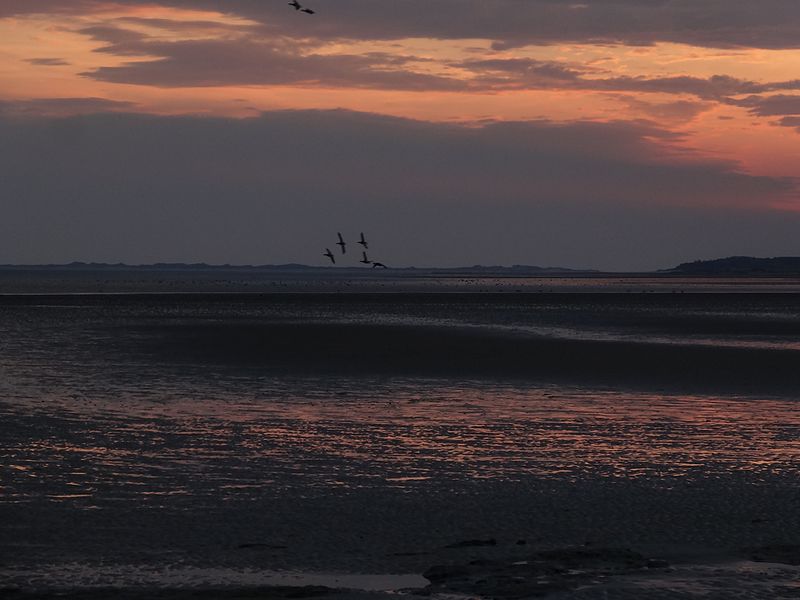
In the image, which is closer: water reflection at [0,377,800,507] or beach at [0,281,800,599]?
beach at [0,281,800,599]

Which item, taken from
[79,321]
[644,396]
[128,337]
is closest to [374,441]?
[644,396]

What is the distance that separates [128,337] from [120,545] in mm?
36280

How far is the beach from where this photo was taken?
40.4ft

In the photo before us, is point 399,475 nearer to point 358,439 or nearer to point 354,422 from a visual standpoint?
point 358,439

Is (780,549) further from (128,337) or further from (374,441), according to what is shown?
(128,337)

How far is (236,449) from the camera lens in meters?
20.0

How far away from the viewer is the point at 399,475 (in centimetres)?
1770

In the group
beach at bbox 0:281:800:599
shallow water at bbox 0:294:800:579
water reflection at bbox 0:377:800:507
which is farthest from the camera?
water reflection at bbox 0:377:800:507

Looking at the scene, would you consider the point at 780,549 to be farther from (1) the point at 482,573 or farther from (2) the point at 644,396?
(2) the point at 644,396

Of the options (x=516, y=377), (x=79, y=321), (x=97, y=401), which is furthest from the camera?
(x=79, y=321)

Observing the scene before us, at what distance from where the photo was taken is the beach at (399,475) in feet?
40.4

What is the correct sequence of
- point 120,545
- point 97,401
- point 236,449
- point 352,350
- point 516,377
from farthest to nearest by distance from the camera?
point 352,350 → point 516,377 → point 97,401 → point 236,449 → point 120,545

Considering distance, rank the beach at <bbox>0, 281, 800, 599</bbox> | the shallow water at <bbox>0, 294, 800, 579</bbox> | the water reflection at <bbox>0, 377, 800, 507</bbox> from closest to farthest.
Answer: the beach at <bbox>0, 281, 800, 599</bbox> → the shallow water at <bbox>0, 294, 800, 579</bbox> → the water reflection at <bbox>0, 377, 800, 507</bbox>

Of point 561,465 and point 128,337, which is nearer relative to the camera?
point 561,465
